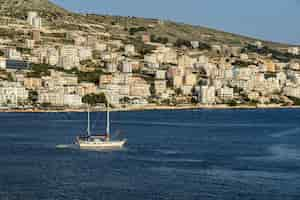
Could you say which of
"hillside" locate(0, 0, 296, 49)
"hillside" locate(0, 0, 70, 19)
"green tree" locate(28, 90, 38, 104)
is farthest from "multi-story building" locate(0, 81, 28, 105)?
"hillside" locate(0, 0, 70, 19)

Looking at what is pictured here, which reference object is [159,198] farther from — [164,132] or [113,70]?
[113,70]

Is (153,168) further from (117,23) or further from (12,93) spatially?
(117,23)

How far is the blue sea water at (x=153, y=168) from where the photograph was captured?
25.6m

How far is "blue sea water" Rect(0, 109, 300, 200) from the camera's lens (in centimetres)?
2556

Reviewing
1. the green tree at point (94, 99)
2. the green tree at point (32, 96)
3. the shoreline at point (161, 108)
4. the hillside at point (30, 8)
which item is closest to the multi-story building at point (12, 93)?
the green tree at point (32, 96)

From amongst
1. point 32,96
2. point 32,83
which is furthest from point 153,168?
point 32,83

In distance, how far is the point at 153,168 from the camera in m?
31.1

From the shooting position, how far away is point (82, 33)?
413 ft

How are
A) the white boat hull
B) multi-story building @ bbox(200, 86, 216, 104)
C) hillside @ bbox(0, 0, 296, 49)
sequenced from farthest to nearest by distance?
hillside @ bbox(0, 0, 296, 49)
multi-story building @ bbox(200, 86, 216, 104)
the white boat hull

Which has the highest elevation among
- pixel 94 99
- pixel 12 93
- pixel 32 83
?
pixel 32 83

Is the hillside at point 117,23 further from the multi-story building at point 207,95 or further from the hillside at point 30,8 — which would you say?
the multi-story building at point 207,95

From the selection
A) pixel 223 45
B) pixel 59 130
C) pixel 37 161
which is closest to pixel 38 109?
pixel 59 130

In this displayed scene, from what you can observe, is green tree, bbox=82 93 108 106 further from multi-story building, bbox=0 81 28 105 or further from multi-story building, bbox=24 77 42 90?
multi-story building, bbox=0 81 28 105

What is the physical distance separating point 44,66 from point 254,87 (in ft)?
90.3
